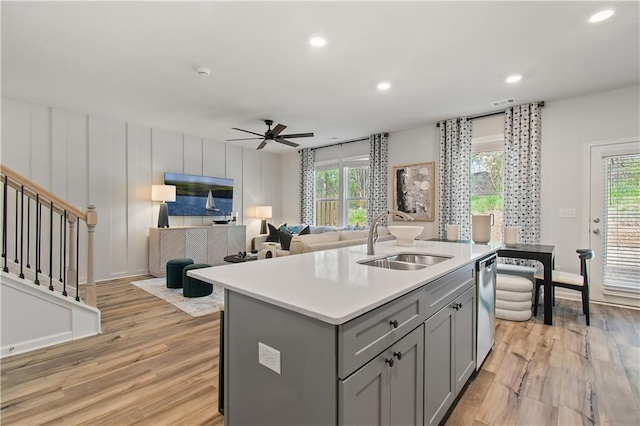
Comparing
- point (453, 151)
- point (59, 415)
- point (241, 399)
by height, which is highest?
point (453, 151)

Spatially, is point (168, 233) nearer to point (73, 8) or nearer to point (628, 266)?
point (73, 8)

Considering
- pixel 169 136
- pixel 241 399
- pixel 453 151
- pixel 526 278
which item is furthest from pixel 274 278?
pixel 169 136

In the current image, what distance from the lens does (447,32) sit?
246cm

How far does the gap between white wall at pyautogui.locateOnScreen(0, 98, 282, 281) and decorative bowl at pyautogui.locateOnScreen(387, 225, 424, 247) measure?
15.6 feet

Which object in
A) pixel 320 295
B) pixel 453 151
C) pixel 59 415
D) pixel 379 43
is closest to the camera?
pixel 320 295

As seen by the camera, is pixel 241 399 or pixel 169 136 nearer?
pixel 241 399

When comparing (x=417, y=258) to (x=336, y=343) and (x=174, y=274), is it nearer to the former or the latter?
(x=336, y=343)

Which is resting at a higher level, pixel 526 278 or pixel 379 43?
pixel 379 43

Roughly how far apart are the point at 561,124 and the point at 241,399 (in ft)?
16.1

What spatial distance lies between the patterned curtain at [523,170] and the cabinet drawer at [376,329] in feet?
12.1

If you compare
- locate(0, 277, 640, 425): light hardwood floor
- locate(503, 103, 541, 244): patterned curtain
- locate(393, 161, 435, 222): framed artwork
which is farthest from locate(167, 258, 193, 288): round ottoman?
locate(503, 103, 541, 244): patterned curtain

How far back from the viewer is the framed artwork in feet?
16.9

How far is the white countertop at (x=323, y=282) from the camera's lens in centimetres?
98

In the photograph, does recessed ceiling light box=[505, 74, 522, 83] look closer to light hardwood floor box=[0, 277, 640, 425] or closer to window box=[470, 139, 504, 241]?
window box=[470, 139, 504, 241]
